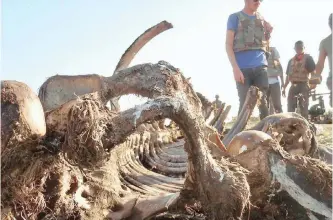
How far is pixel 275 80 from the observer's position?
7.04 metres

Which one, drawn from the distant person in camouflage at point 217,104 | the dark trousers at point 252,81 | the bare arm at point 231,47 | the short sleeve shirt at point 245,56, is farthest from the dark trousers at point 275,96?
the bare arm at point 231,47

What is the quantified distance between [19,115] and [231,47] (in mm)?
3795

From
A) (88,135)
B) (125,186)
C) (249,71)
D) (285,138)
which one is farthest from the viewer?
(249,71)

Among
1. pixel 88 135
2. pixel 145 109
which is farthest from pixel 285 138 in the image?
pixel 88 135

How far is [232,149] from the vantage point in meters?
3.25

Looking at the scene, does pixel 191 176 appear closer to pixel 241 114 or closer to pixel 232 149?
pixel 232 149

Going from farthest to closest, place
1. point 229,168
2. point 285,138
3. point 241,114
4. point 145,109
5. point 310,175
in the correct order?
point 241,114
point 285,138
point 310,175
point 229,168
point 145,109

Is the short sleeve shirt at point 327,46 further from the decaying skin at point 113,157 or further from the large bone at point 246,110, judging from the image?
the decaying skin at point 113,157

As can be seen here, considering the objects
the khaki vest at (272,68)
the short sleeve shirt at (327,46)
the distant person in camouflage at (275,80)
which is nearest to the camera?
the short sleeve shirt at (327,46)

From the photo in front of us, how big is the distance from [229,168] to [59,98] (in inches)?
43.5

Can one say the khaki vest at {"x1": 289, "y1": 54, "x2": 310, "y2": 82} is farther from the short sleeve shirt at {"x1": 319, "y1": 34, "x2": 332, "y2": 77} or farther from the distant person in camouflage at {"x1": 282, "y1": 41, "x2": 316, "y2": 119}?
the short sleeve shirt at {"x1": 319, "y1": 34, "x2": 332, "y2": 77}

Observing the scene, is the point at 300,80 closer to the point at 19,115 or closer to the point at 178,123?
the point at 178,123

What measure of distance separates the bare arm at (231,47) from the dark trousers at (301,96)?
10.1ft

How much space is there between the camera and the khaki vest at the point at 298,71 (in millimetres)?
7719
